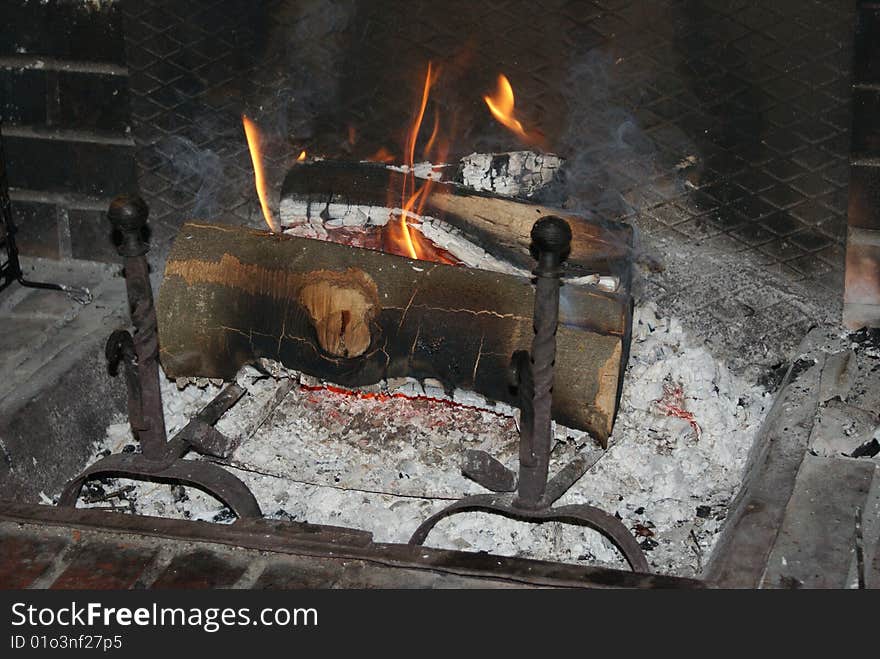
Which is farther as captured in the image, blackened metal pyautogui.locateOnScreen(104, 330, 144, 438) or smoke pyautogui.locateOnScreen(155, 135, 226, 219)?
smoke pyautogui.locateOnScreen(155, 135, 226, 219)

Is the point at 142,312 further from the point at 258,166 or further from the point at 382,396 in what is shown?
the point at 258,166

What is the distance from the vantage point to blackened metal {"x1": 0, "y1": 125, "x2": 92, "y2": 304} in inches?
163

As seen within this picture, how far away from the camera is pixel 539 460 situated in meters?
2.88

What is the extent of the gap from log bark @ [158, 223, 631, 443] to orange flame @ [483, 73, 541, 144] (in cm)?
75

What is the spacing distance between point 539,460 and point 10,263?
2350mm

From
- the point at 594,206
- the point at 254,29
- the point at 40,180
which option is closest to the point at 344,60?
the point at 254,29

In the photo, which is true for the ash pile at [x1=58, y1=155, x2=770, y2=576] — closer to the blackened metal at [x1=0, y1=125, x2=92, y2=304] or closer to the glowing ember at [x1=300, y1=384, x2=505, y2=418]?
the glowing ember at [x1=300, y1=384, x2=505, y2=418]

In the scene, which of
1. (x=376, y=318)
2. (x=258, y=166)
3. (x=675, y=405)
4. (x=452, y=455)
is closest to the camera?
(x=376, y=318)

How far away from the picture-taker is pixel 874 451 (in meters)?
3.09

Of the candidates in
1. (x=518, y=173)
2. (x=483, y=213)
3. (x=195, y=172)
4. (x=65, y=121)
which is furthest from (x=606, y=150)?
(x=65, y=121)

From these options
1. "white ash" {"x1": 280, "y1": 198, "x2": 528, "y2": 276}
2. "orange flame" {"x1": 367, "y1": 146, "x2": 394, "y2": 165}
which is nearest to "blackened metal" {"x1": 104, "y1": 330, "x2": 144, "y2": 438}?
"white ash" {"x1": 280, "y1": 198, "x2": 528, "y2": 276}

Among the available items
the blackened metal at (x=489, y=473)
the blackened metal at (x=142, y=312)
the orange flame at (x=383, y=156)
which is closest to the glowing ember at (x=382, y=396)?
the blackened metal at (x=489, y=473)

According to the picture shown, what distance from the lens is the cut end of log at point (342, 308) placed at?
10.8ft

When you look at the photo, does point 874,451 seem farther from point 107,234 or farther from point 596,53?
point 107,234
